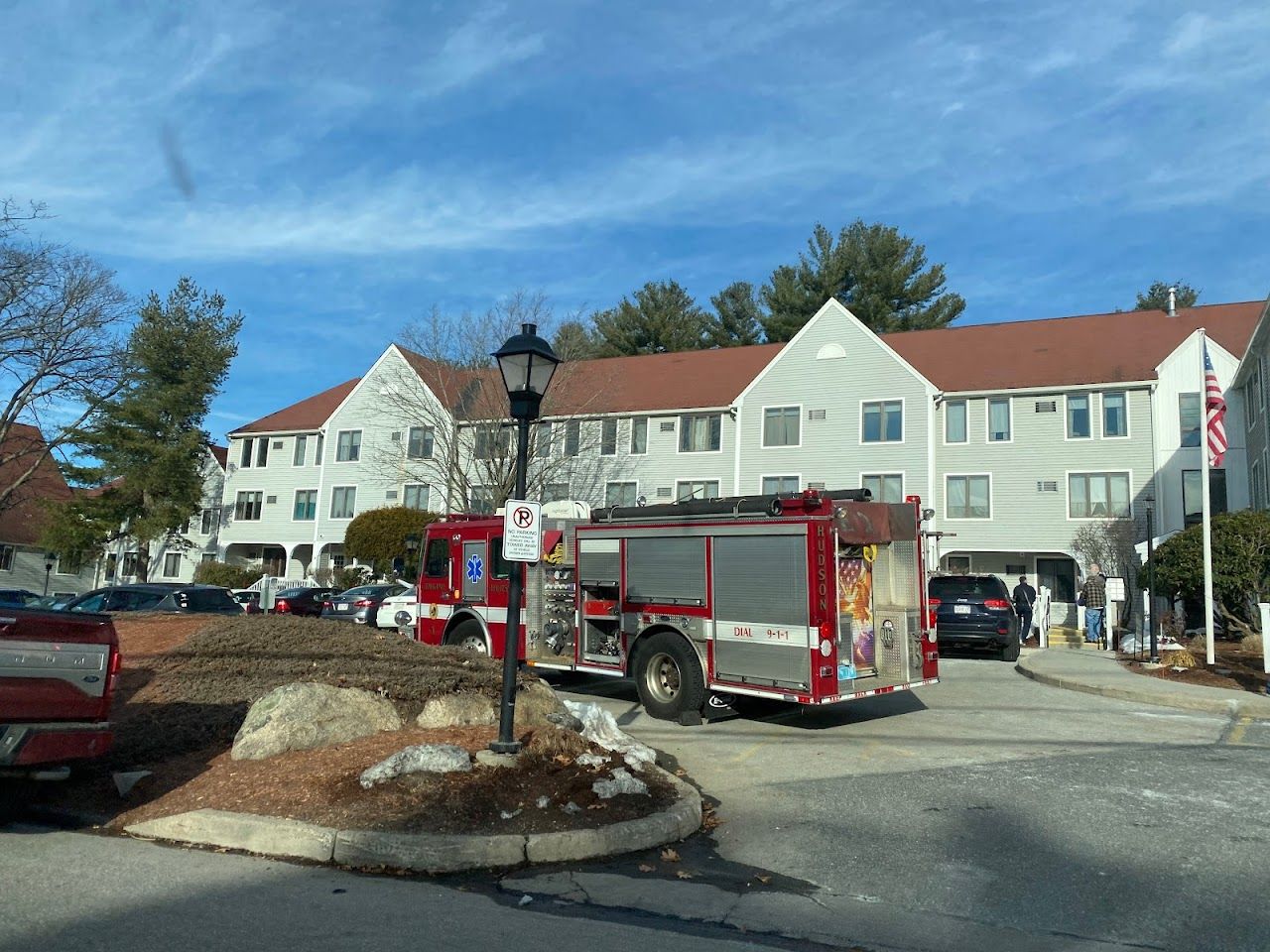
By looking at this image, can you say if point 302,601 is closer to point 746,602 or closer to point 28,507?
point 746,602

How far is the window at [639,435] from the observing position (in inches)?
1549

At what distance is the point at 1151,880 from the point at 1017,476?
2963cm

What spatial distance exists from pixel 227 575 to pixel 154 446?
8.74 m

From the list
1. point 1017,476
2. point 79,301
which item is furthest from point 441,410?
point 1017,476

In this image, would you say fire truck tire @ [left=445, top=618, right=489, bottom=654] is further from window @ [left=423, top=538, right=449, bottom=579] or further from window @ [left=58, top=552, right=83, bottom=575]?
window @ [left=58, top=552, right=83, bottom=575]

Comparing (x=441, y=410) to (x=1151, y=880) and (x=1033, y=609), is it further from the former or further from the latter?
(x=1151, y=880)

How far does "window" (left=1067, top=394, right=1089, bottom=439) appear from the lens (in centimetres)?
3328

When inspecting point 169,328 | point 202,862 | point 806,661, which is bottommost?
point 202,862

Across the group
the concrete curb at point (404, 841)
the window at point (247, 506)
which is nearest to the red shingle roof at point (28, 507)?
the window at point (247, 506)

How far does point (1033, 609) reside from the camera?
27812 millimetres

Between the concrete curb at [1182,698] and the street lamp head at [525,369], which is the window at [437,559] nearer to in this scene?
the street lamp head at [525,369]

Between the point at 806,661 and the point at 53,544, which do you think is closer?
the point at 806,661

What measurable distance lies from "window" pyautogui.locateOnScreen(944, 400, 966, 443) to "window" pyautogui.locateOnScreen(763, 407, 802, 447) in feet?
16.9

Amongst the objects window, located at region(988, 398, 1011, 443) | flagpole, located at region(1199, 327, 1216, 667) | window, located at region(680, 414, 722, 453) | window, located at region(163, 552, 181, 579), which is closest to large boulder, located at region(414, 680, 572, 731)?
flagpole, located at region(1199, 327, 1216, 667)
